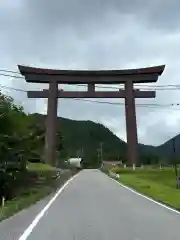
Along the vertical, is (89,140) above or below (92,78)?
above

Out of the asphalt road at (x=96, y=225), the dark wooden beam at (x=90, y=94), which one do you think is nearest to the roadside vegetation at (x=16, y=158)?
the asphalt road at (x=96, y=225)

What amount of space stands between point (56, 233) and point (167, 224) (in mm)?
3714

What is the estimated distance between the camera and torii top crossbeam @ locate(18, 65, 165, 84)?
6675cm

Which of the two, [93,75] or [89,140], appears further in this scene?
[89,140]

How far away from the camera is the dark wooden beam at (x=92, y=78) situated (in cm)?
6738

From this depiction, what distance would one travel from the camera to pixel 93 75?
67625mm

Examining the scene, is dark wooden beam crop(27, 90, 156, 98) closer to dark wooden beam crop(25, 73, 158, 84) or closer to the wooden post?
the wooden post

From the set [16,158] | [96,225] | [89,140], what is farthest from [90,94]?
[89,140]

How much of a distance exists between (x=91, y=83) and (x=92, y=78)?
694mm

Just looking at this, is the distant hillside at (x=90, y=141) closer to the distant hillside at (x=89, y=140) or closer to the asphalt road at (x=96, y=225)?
the distant hillside at (x=89, y=140)

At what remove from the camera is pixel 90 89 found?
67.6 m

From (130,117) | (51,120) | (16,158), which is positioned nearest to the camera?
(16,158)

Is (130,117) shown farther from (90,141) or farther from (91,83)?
(90,141)

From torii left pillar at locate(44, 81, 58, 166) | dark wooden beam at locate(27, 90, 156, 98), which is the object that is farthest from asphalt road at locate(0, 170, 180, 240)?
torii left pillar at locate(44, 81, 58, 166)
